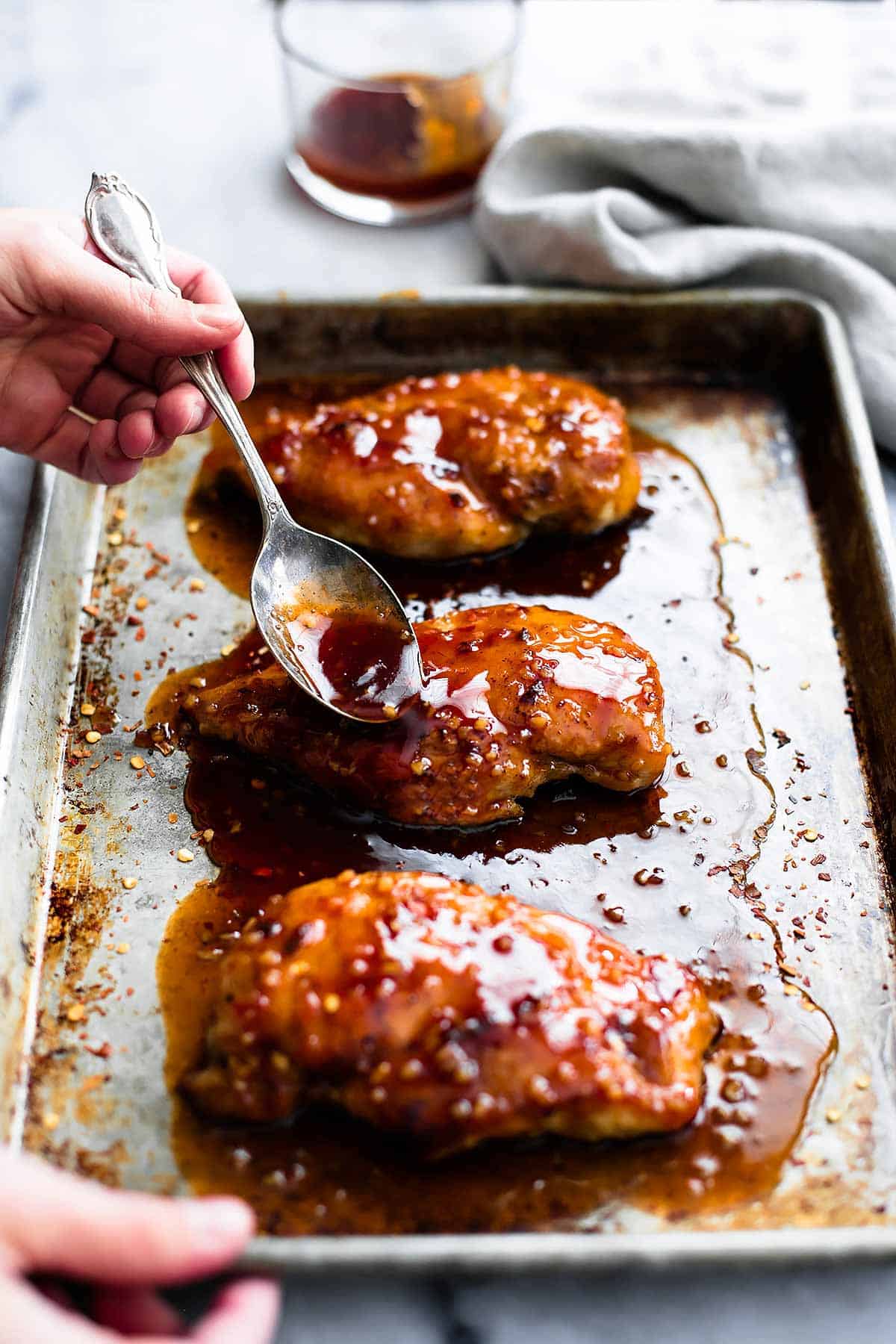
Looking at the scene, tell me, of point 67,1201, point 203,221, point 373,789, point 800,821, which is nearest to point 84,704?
point 373,789

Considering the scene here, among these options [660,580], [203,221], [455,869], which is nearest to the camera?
[455,869]

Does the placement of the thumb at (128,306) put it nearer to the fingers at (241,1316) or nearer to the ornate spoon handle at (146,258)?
the ornate spoon handle at (146,258)

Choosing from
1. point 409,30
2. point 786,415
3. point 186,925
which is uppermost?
point 409,30

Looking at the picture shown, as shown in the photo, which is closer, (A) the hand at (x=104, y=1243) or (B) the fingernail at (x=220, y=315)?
(A) the hand at (x=104, y=1243)

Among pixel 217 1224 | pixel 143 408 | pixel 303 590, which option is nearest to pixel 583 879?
pixel 303 590

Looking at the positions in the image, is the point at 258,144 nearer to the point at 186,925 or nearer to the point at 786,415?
the point at 786,415

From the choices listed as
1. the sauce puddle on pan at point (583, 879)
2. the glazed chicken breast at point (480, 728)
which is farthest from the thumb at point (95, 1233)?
the glazed chicken breast at point (480, 728)

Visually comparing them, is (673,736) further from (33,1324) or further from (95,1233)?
(33,1324)
